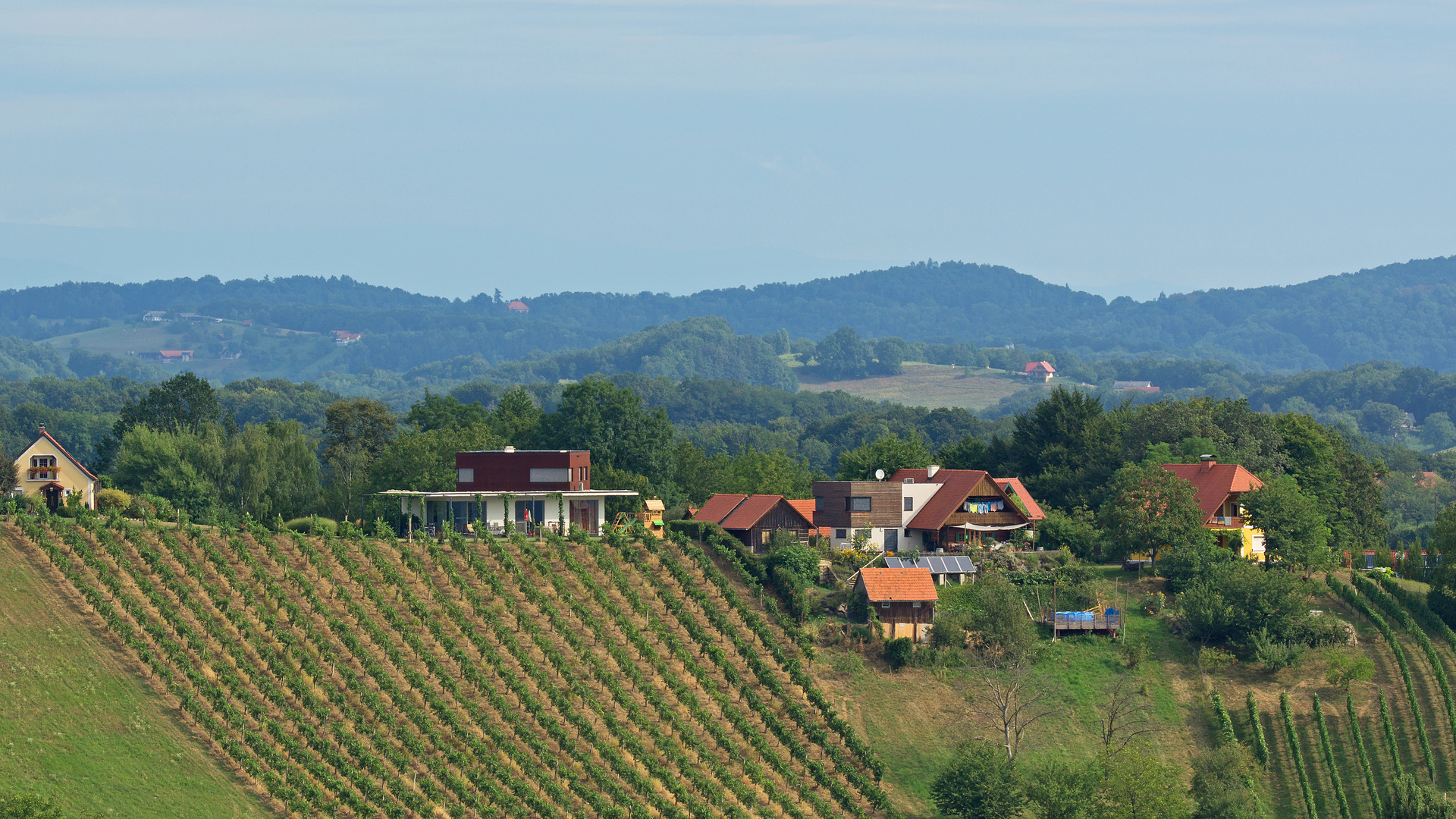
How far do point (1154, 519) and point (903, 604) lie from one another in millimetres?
15643

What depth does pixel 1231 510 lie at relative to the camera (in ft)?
271

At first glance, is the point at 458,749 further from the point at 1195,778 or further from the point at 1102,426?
the point at 1102,426

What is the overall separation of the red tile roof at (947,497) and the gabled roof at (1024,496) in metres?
0.26

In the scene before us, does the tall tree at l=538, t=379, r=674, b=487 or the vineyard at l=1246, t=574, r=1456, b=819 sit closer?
the vineyard at l=1246, t=574, r=1456, b=819

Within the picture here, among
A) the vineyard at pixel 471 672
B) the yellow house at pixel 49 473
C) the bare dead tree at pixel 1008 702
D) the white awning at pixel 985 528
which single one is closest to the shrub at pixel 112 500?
the yellow house at pixel 49 473

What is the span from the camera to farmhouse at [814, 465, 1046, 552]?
81250 mm

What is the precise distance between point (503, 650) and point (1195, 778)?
26052 millimetres

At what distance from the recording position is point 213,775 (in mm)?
50750

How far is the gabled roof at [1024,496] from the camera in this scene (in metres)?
84.1

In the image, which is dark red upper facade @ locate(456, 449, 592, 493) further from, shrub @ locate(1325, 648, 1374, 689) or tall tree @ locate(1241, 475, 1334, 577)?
shrub @ locate(1325, 648, 1374, 689)

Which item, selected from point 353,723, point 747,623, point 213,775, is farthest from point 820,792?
point 213,775

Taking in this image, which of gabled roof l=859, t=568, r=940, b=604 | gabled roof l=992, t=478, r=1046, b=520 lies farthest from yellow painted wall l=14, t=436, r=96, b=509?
gabled roof l=992, t=478, r=1046, b=520

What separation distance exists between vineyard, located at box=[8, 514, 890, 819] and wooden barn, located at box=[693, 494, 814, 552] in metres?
7.39

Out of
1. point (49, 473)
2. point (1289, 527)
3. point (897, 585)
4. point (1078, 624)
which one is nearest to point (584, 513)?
point (897, 585)
